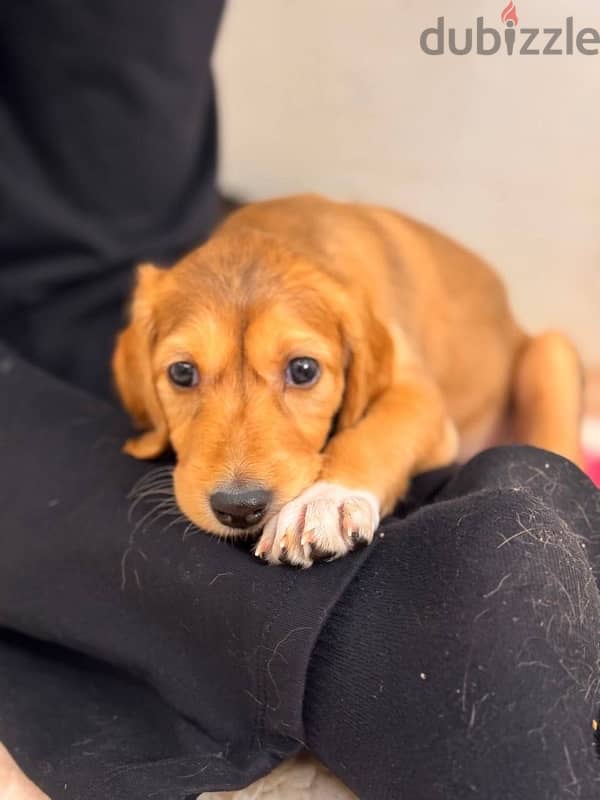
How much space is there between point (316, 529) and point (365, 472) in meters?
0.33

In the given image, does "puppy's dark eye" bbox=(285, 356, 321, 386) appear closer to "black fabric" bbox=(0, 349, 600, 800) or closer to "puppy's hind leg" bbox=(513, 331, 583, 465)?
"black fabric" bbox=(0, 349, 600, 800)

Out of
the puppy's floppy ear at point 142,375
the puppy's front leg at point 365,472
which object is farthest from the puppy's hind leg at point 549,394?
the puppy's floppy ear at point 142,375

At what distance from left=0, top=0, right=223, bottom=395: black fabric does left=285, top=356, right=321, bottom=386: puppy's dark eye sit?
50.3 inches

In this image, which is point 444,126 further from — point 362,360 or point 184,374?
point 184,374

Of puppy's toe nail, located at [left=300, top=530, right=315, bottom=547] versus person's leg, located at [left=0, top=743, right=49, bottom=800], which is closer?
puppy's toe nail, located at [left=300, top=530, right=315, bottom=547]

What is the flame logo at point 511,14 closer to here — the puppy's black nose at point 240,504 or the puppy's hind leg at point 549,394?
the puppy's hind leg at point 549,394

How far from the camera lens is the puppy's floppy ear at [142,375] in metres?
2.18

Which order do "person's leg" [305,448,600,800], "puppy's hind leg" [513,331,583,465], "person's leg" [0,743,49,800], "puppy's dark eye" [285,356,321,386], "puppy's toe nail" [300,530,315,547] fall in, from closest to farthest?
"person's leg" [305,448,600,800]
"puppy's toe nail" [300,530,315,547]
"person's leg" [0,743,49,800]
"puppy's dark eye" [285,356,321,386]
"puppy's hind leg" [513,331,583,465]

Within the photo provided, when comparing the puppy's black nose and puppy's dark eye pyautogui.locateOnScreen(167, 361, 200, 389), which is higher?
puppy's dark eye pyautogui.locateOnScreen(167, 361, 200, 389)

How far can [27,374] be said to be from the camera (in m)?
2.61

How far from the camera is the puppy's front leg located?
5.52 ft

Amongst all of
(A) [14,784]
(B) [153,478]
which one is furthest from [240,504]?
(A) [14,784]

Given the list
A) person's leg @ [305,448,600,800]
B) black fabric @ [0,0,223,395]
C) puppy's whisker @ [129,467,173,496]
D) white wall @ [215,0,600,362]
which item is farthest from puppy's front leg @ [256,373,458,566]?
black fabric @ [0,0,223,395]

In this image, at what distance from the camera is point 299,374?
2031 mm
